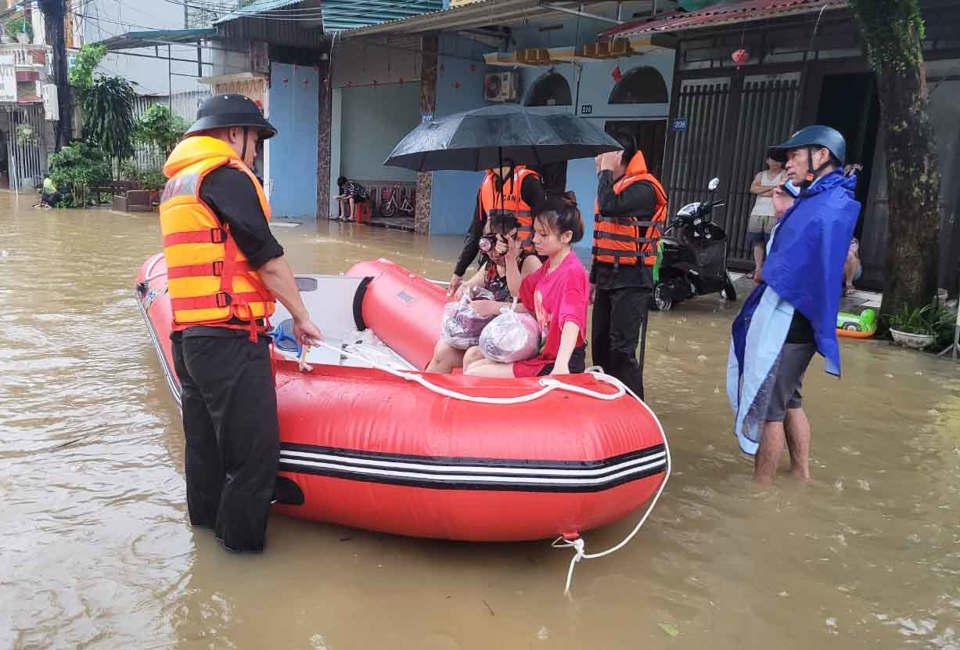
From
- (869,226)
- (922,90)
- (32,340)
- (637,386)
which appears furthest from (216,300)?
(869,226)

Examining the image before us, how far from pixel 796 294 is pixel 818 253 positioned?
0.19 m

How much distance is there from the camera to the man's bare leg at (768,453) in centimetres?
330

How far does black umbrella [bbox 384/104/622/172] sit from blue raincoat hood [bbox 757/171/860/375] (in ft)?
3.06

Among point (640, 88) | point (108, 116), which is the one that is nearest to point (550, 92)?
point (640, 88)

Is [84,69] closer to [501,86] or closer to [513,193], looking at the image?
[501,86]

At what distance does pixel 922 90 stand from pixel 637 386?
12.7ft

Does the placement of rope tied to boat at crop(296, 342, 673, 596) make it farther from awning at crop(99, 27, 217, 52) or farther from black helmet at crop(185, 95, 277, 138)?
awning at crop(99, 27, 217, 52)

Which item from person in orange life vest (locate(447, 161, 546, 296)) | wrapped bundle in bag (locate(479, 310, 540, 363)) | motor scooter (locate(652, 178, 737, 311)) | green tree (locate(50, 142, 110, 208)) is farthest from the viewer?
green tree (locate(50, 142, 110, 208))

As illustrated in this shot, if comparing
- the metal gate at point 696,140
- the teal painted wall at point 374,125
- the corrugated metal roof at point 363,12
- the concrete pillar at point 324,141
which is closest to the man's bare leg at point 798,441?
the metal gate at point 696,140

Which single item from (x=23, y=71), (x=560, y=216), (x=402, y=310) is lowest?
(x=402, y=310)

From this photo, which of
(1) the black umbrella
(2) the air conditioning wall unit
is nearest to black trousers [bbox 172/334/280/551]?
(1) the black umbrella

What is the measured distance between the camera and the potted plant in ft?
19.6

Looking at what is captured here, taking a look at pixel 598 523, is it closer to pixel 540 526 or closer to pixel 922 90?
pixel 540 526

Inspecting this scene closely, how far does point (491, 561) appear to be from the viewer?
2.73 m
